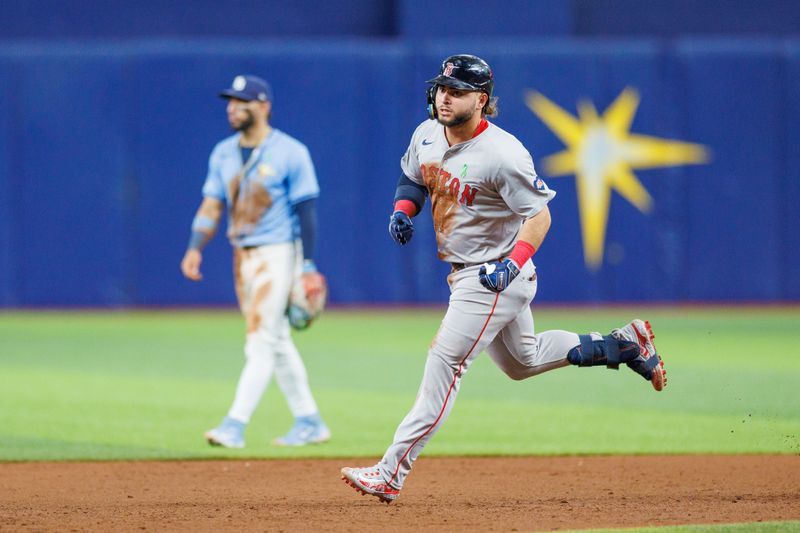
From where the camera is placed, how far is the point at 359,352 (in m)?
12.8

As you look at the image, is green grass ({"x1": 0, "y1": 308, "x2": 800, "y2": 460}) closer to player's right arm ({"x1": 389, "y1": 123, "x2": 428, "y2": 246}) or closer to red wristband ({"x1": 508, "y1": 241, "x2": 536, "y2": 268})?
player's right arm ({"x1": 389, "y1": 123, "x2": 428, "y2": 246})

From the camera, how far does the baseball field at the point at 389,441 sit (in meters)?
5.65

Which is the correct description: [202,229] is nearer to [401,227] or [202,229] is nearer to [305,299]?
[305,299]

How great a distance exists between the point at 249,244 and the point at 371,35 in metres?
12.1

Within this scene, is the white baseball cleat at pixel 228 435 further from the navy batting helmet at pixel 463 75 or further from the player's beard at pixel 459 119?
the navy batting helmet at pixel 463 75

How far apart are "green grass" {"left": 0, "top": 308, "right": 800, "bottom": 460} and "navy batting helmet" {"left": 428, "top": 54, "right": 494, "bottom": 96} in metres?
2.62

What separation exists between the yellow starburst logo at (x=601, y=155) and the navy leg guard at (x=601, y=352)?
11.1 m

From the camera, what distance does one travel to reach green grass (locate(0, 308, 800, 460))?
25.7 ft

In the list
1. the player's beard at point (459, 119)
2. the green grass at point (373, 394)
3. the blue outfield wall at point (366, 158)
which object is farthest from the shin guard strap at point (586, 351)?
the blue outfield wall at point (366, 158)

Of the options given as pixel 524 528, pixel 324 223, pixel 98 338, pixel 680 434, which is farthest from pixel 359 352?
pixel 524 528

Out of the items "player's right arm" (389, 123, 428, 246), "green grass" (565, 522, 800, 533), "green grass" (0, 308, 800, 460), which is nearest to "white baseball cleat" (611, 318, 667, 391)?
"green grass" (565, 522, 800, 533)

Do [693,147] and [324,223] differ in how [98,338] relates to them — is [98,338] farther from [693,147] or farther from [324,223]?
[693,147]

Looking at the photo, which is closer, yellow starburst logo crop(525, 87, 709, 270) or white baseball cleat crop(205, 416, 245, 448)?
white baseball cleat crop(205, 416, 245, 448)

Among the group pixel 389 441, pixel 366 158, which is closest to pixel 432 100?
pixel 389 441
